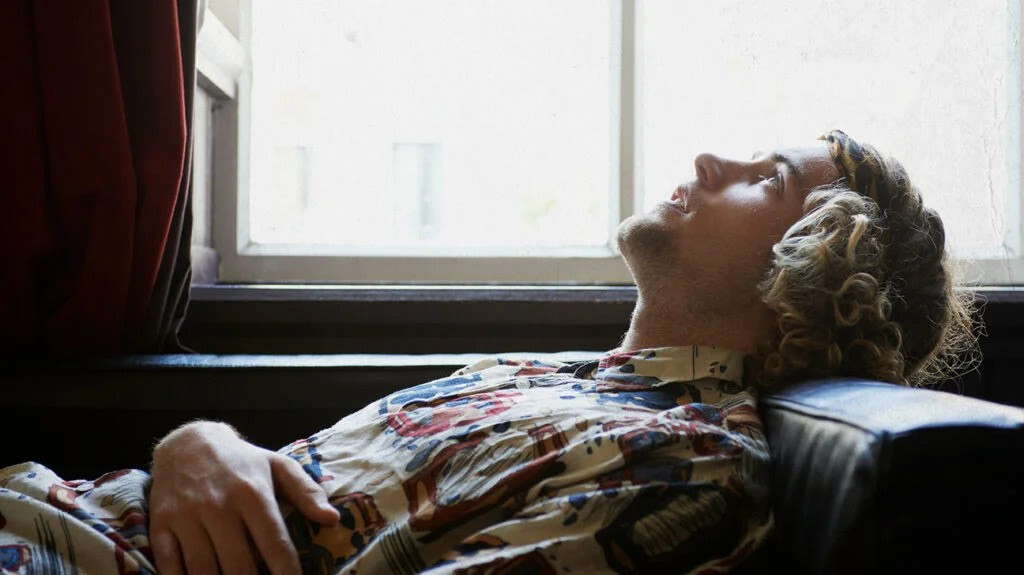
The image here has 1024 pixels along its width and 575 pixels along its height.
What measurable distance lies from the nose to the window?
2.04 ft

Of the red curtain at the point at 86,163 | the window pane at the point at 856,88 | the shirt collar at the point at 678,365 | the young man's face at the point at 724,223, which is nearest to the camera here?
the shirt collar at the point at 678,365

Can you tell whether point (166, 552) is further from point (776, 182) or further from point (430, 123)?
point (430, 123)

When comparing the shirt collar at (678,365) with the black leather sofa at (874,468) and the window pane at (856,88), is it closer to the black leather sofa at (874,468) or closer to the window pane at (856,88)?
the black leather sofa at (874,468)

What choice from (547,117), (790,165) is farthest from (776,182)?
(547,117)

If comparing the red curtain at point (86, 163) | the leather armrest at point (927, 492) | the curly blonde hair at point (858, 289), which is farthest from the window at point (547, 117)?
the leather armrest at point (927, 492)

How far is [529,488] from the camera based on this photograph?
0.83 metres

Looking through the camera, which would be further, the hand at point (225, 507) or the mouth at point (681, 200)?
the mouth at point (681, 200)

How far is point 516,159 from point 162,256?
79cm

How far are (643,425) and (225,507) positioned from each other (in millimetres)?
452

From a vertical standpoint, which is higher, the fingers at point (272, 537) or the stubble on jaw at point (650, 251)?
the stubble on jaw at point (650, 251)

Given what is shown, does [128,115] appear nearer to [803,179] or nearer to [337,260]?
[337,260]

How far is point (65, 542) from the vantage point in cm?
85

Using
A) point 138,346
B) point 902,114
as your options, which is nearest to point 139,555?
point 138,346

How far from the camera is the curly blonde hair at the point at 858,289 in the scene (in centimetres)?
106
